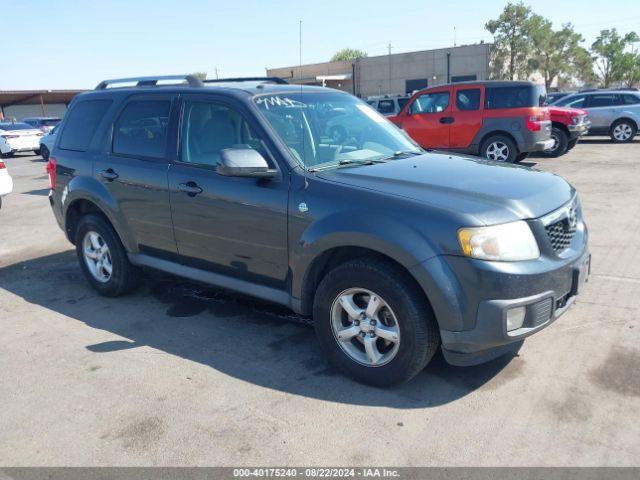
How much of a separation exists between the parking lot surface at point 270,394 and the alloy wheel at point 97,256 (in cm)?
25

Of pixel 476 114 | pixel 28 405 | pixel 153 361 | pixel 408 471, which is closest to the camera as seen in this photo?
pixel 408 471

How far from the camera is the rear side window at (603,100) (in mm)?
18219

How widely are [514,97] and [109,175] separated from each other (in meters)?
9.78

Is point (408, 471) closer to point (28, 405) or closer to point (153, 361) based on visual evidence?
point (153, 361)

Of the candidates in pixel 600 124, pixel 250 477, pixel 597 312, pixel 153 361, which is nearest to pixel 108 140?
pixel 153 361

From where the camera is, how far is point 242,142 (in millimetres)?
4238

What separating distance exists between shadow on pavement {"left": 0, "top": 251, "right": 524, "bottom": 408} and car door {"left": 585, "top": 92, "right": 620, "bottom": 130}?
668 inches

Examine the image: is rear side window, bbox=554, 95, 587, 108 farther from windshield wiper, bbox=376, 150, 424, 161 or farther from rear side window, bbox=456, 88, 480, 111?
windshield wiper, bbox=376, 150, 424, 161

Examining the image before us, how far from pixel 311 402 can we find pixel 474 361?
102 cm

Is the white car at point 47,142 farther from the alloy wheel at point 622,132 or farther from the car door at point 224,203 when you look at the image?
the alloy wheel at point 622,132

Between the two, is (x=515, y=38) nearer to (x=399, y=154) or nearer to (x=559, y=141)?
(x=559, y=141)

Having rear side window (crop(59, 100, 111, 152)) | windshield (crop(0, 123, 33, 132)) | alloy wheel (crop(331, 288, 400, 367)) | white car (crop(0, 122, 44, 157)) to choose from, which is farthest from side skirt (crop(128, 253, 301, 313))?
windshield (crop(0, 123, 33, 132))

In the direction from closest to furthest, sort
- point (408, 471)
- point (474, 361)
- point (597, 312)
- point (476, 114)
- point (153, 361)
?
point (408, 471) → point (474, 361) → point (153, 361) → point (597, 312) → point (476, 114)

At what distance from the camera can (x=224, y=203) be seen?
4152 millimetres
